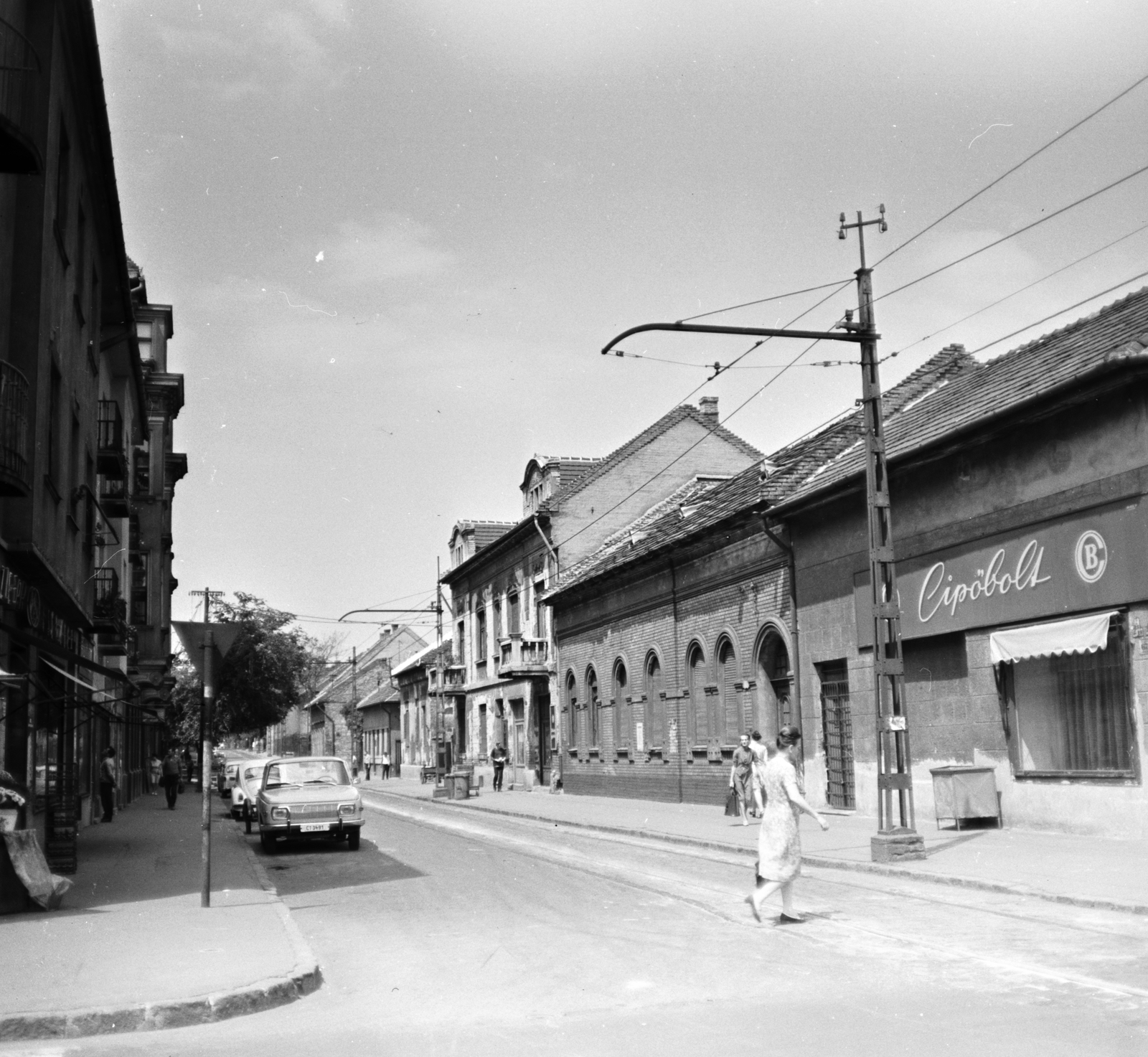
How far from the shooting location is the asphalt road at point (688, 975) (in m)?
7.09

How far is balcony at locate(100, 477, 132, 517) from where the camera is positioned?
88.2ft

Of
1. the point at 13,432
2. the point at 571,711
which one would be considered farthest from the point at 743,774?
the point at 571,711

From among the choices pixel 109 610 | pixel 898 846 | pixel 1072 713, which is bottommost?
pixel 898 846

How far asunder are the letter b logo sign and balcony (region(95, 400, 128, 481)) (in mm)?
16350

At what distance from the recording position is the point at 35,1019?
302 inches

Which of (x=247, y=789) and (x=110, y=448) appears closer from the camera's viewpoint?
(x=110, y=448)

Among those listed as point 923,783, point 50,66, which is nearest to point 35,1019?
point 50,66

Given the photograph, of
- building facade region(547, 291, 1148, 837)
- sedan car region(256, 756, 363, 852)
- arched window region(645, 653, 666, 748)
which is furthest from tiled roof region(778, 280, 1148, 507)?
sedan car region(256, 756, 363, 852)

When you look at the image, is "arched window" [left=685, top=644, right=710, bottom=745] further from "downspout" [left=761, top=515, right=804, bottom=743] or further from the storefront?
the storefront

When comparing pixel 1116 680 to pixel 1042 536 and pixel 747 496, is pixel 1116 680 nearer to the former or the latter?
pixel 1042 536

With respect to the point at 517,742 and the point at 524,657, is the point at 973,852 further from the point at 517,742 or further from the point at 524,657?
the point at 517,742

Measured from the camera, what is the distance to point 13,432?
12867 mm

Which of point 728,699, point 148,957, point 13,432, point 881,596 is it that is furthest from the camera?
point 728,699

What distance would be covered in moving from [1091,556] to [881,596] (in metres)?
3.04
